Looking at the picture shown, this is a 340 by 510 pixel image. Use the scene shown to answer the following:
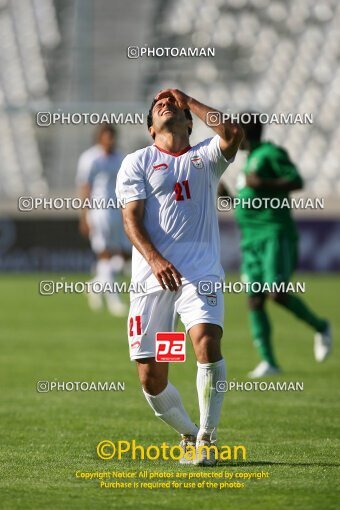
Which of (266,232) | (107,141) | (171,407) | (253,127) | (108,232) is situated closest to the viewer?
(171,407)

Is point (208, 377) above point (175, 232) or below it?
below

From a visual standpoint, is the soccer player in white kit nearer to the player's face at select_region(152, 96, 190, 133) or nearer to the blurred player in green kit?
the player's face at select_region(152, 96, 190, 133)

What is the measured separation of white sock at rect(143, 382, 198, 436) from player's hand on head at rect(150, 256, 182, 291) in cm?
66

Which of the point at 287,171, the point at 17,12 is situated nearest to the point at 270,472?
the point at 287,171

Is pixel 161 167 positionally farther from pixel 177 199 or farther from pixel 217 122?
pixel 217 122

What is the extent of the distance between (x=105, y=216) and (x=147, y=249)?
13107 mm

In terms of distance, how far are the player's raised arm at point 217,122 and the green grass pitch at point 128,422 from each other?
1768mm

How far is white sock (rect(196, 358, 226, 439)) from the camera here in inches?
253

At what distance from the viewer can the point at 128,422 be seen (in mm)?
8383

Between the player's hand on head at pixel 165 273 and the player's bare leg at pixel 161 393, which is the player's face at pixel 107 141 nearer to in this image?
the player's bare leg at pixel 161 393

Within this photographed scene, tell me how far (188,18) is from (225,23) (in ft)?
3.27

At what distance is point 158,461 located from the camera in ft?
21.7

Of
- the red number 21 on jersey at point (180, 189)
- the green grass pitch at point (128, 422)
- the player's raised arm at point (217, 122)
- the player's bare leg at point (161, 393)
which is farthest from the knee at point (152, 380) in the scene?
the player's raised arm at point (217, 122)

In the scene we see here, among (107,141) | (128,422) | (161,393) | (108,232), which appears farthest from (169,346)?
(108,232)
